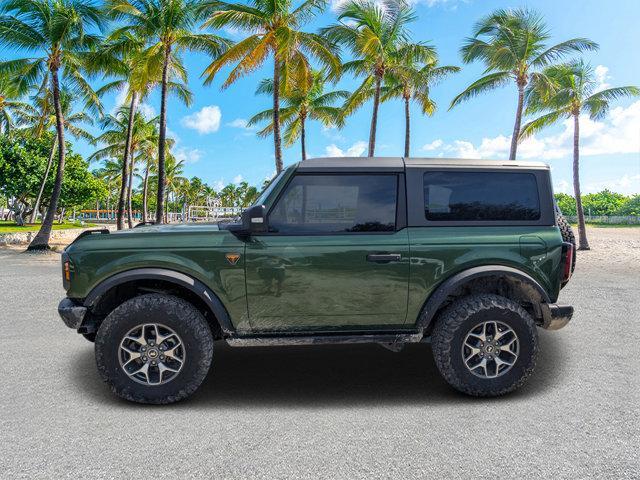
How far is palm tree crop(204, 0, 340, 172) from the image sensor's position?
55.5 feet

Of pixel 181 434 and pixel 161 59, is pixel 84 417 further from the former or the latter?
pixel 161 59

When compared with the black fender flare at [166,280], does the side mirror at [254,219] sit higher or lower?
higher

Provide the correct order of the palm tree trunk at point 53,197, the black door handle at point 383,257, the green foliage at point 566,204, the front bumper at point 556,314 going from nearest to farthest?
the black door handle at point 383,257 < the front bumper at point 556,314 < the palm tree trunk at point 53,197 < the green foliage at point 566,204

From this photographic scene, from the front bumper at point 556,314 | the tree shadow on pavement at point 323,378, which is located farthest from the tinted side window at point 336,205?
the front bumper at point 556,314

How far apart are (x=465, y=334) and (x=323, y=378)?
130 centimetres

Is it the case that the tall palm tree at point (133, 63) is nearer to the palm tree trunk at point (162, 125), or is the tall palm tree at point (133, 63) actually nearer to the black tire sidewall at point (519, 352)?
the palm tree trunk at point (162, 125)

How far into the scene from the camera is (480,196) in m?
3.79

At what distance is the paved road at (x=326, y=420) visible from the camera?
2637 mm

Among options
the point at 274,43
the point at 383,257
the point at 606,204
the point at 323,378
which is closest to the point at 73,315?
the point at 323,378

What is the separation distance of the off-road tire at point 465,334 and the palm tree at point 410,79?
20407mm

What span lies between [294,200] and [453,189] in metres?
1.31

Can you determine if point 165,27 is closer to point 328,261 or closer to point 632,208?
point 328,261

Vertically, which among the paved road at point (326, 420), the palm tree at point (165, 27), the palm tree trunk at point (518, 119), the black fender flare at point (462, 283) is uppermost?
the palm tree at point (165, 27)

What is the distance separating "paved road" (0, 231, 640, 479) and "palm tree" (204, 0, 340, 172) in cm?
1422
